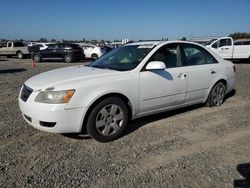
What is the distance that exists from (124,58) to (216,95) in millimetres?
2422

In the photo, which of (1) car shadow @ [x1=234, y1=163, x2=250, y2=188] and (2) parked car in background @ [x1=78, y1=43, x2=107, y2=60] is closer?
(1) car shadow @ [x1=234, y1=163, x2=250, y2=188]

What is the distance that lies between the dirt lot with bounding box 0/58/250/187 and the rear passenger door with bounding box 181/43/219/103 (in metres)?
0.53

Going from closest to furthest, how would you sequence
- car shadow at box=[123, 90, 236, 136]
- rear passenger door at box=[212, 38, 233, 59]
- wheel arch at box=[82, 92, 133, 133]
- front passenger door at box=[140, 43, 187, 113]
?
wheel arch at box=[82, 92, 133, 133] < front passenger door at box=[140, 43, 187, 113] < car shadow at box=[123, 90, 236, 136] < rear passenger door at box=[212, 38, 233, 59]

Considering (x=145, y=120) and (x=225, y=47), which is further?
(x=225, y=47)

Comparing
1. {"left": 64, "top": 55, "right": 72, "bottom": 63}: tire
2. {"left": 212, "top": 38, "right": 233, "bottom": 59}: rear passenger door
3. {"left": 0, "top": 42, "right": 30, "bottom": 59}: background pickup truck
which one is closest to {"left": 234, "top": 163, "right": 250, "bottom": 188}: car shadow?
{"left": 212, "top": 38, "right": 233, "bottom": 59}: rear passenger door

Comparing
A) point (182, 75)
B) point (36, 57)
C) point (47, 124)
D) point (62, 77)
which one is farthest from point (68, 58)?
point (47, 124)

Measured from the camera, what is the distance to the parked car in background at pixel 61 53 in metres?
22.0

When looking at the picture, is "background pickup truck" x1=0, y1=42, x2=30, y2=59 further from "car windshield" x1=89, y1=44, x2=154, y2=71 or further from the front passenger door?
the front passenger door

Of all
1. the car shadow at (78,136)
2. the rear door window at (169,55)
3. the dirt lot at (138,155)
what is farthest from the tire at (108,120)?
the rear door window at (169,55)

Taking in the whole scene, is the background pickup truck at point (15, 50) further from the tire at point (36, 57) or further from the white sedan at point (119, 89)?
the white sedan at point (119, 89)

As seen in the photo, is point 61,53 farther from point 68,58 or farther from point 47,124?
point 47,124

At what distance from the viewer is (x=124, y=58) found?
5160 mm

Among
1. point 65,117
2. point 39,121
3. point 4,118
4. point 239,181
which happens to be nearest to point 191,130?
point 239,181

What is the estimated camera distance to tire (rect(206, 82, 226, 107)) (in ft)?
20.2
